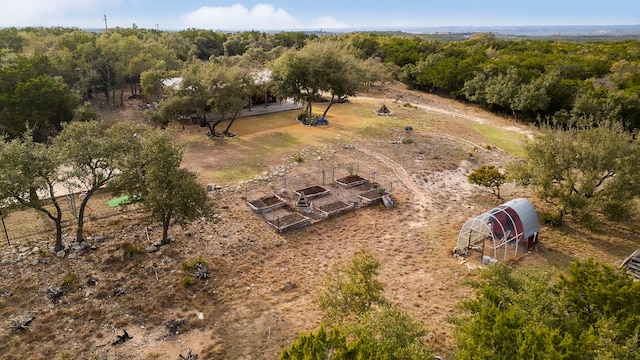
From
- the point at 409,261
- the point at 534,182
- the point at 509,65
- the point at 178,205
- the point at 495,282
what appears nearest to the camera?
the point at 495,282

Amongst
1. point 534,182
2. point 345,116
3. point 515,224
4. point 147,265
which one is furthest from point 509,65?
point 147,265

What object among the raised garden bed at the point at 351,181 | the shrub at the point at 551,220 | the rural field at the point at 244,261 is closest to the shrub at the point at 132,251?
the rural field at the point at 244,261

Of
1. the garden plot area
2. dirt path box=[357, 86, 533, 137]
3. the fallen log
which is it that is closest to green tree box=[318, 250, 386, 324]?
the fallen log

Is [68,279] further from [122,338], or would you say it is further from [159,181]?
[159,181]

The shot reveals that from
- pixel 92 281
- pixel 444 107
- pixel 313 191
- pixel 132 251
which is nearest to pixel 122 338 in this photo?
pixel 92 281

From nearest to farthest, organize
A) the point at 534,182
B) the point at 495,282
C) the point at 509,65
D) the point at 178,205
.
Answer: the point at 495,282, the point at 178,205, the point at 534,182, the point at 509,65

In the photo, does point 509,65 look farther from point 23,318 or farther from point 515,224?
point 23,318

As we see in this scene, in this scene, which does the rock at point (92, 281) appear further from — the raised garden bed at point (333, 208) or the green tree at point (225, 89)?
the green tree at point (225, 89)

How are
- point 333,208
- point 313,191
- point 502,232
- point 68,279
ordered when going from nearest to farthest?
point 68,279, point 502,232, point 333,208, point 313,191
